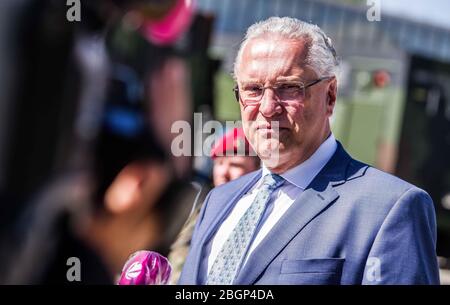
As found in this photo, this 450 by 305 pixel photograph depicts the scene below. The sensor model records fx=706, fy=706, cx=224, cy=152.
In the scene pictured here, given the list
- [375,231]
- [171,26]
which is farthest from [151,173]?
[375,231]

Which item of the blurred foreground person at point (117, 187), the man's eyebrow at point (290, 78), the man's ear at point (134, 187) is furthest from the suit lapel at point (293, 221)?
the man's ear at point (134, 187)

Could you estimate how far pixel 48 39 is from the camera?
305cm

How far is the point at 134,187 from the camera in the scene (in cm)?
280

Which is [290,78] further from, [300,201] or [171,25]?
[171,25]

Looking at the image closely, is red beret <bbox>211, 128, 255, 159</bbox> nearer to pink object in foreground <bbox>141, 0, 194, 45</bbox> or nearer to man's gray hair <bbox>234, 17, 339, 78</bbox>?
man's gray hair <bbox>234, 17, 339, 78</bbox>

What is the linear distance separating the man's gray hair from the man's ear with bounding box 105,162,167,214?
0.87 metres

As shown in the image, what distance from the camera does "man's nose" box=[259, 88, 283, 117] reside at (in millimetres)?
2086

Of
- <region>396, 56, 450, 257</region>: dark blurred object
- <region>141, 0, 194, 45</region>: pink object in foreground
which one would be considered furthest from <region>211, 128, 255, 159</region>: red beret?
<region>396, 56, 450, 257</region>: dark blurred object

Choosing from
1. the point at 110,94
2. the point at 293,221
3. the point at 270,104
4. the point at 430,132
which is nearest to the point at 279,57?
the point at 270,104

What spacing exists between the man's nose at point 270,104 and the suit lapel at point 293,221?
0.24 metres

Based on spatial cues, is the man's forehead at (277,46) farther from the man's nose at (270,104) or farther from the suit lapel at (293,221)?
the suit lapel at (293,221)

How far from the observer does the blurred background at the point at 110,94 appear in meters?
2.81
